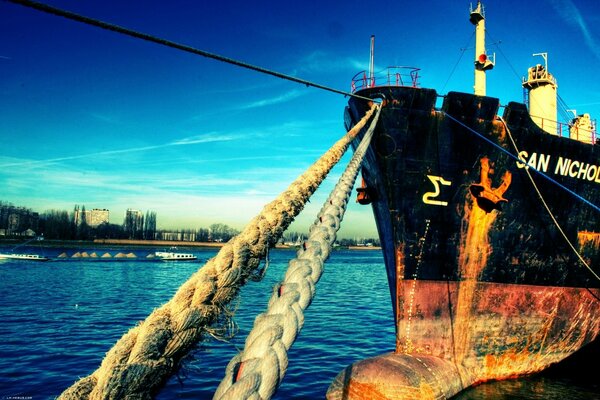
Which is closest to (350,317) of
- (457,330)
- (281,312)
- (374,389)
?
(457,330)

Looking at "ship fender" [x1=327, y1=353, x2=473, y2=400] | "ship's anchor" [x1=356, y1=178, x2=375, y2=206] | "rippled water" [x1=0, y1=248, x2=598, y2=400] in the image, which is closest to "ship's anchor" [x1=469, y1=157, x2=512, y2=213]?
"ship's anchor" [x1=356, y1=178, x2=375, y2=206]

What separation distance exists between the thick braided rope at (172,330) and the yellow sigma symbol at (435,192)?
20.5 feet

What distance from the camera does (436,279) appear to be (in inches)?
322

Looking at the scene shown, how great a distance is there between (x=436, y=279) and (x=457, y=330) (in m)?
1.08

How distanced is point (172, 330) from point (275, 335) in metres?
0.42

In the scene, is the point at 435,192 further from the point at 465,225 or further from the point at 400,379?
the point at 400,379

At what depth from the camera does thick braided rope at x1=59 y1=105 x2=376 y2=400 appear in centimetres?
150

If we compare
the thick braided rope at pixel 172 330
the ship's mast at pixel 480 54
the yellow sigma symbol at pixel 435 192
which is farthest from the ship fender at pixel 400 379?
the ship's mast at pixel 480 54

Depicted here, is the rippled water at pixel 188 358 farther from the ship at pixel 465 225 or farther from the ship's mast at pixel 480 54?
the ship's mast at pixel 480 54

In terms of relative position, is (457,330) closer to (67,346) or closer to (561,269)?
(561,269)

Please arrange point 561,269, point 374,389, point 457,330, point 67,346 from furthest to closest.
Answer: point 67,346
point 561,269
point 457,330
point 374,389

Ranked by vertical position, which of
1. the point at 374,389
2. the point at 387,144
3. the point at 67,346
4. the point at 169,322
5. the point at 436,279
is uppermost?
the point at 387,144

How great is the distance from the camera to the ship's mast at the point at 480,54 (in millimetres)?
9852

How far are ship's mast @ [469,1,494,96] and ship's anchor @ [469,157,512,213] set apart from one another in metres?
2.68
